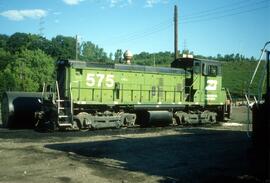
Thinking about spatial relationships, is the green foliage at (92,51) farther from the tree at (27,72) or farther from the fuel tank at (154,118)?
the fuel tank at (154,118)

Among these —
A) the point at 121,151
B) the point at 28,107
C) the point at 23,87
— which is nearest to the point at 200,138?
the point at 121,151

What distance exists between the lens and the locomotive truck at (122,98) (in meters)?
17.0

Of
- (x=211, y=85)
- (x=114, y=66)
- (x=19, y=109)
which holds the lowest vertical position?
(x=19, y=109)

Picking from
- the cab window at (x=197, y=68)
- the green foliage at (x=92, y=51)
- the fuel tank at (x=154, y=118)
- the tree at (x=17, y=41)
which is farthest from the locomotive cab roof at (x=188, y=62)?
the green foliage at (x=92, y=51)

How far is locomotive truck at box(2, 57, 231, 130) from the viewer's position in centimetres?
1698

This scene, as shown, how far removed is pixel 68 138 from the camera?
1434 cm

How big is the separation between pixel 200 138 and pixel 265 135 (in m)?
7.17

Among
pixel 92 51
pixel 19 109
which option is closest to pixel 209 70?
pixel 19 109

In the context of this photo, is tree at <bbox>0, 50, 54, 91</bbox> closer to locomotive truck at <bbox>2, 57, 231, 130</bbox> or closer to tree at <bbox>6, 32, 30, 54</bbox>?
tree at <bbox>6, 32, 30, 54</bbox>

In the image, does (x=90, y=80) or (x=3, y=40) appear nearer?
(x=90, y=80)

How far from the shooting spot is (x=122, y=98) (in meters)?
18.7

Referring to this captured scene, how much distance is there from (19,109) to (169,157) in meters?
10.8

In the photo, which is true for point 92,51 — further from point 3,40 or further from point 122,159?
point 122,159

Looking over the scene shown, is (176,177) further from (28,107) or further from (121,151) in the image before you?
(28,107)
